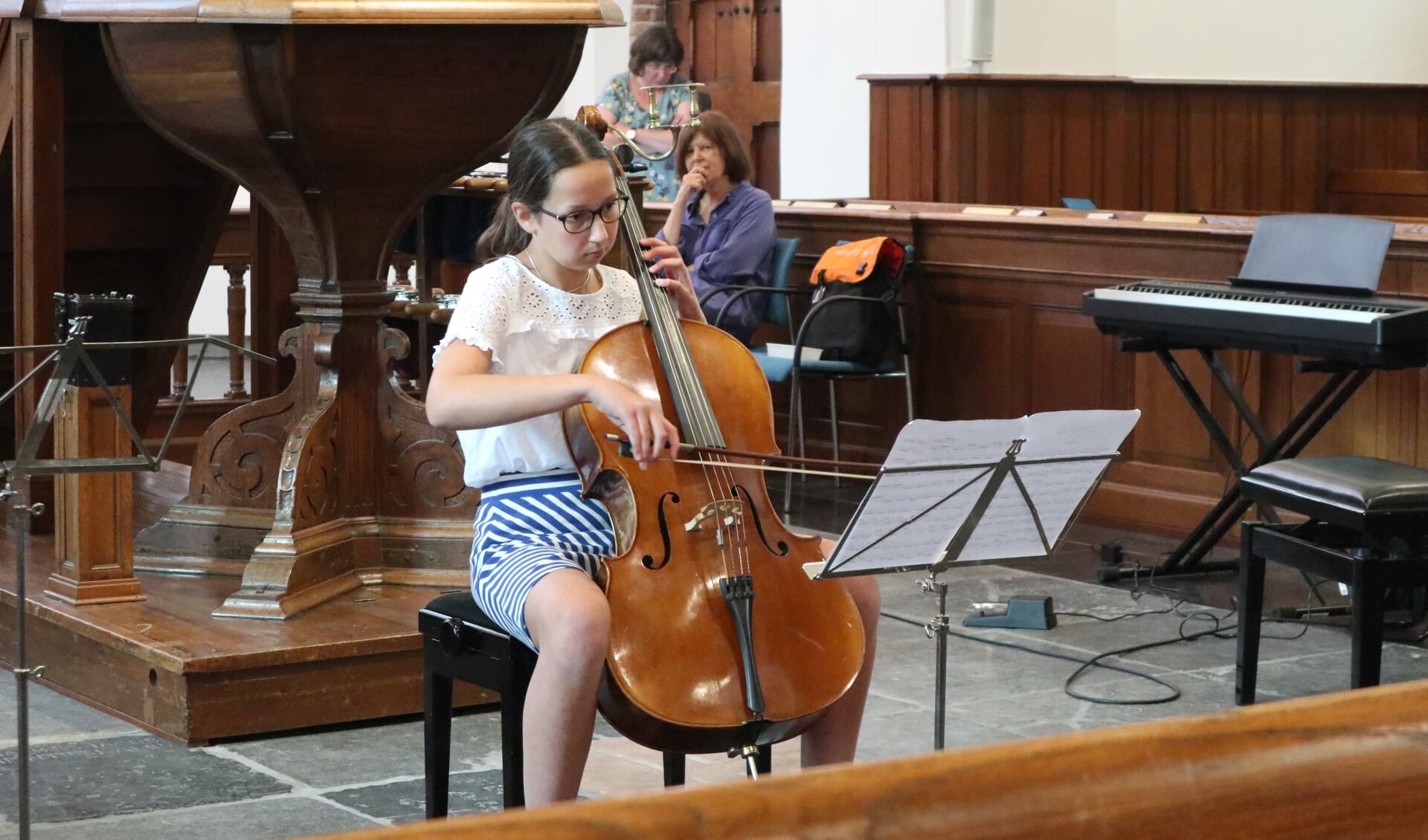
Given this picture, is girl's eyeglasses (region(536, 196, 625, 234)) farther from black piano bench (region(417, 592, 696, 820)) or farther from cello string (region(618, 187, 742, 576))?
black piano bench (region(417, 592, 696, 820))

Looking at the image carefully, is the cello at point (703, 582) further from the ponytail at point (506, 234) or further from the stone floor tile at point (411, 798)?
the stone floor tile at point (411, 798)

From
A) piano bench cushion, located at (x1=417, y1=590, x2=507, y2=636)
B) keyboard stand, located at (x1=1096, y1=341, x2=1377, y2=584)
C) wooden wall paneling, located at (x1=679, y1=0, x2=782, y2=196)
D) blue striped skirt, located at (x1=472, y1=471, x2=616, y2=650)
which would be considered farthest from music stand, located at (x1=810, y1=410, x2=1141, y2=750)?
wooden wall paneling, located at (x1=679, y1=0, x2=782, y2=196)

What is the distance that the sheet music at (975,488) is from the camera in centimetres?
216

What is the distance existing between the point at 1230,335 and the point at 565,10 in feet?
6.65

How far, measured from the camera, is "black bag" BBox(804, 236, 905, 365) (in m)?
6.03

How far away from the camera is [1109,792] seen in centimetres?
99

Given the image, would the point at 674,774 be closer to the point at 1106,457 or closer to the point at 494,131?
the point at 1106,457

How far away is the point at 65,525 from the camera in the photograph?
12.6 feet

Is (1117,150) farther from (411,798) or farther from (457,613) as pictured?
(457,613)

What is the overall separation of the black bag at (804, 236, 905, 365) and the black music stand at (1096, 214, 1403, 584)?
1.21 m

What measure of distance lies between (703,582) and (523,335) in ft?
1.81

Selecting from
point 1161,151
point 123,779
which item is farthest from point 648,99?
point 123,779

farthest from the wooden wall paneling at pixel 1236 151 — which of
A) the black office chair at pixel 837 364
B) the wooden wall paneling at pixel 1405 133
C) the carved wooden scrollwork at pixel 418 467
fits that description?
Answer: the carved wooden scrollwork at pixel 418 467

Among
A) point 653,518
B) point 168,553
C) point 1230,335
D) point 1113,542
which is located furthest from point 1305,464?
point 168,553
